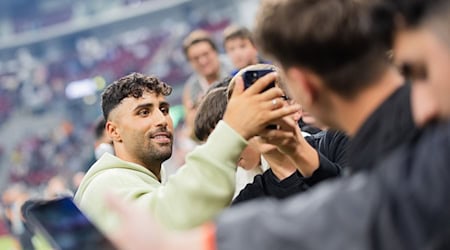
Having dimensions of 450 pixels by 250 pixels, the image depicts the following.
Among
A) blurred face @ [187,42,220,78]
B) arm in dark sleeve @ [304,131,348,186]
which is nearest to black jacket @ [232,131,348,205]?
arm in dark sleeve @ [304,131,348,186]

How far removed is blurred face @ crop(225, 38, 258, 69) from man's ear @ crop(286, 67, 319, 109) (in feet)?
14.3

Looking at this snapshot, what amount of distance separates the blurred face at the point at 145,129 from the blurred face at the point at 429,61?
1.98m

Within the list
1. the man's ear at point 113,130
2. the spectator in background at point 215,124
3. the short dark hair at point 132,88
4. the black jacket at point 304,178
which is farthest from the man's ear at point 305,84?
the man's ear at point 113,130

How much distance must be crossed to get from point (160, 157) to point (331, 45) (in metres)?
1.90

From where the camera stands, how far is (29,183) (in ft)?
80.5

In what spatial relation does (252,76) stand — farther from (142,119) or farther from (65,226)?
(142,119)

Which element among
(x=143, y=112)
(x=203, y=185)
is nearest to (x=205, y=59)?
(x=143, y=112)

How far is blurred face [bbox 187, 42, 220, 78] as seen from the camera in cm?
570

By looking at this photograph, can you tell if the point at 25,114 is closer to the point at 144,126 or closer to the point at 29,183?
the point at 29,183

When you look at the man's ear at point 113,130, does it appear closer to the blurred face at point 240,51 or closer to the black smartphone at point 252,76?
the black smartphone at point 252,76

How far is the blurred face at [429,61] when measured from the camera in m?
1.18

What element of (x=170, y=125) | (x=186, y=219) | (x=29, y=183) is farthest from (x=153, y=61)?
(x=186, y=219)

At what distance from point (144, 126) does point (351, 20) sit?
192cm

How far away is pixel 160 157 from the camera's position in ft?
10.3
